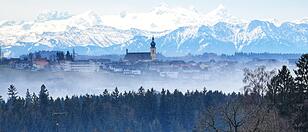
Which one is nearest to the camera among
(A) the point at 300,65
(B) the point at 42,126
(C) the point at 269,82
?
(A) the point at 300,65

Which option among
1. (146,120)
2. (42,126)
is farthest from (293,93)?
(146,120)

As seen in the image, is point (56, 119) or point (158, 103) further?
point (158, 103)

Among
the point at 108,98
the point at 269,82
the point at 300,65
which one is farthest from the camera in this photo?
the point at 108,98

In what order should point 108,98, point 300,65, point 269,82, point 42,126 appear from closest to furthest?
point 300,65 → point 269,82 → point 42,126 → point 108,98

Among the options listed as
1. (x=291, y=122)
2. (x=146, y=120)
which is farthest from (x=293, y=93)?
(x=146, y=120)

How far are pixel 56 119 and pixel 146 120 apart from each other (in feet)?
58.9

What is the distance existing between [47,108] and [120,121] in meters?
12.8

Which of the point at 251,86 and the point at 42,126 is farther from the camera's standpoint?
the point at 42,126

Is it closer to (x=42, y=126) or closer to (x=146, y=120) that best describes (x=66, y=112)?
(x=42, y=126)

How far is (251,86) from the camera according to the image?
5941cm

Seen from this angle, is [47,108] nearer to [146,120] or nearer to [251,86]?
[146,120]

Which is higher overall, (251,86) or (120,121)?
(251,86)

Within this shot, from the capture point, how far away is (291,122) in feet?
170

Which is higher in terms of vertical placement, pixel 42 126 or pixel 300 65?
pixel 300 65
